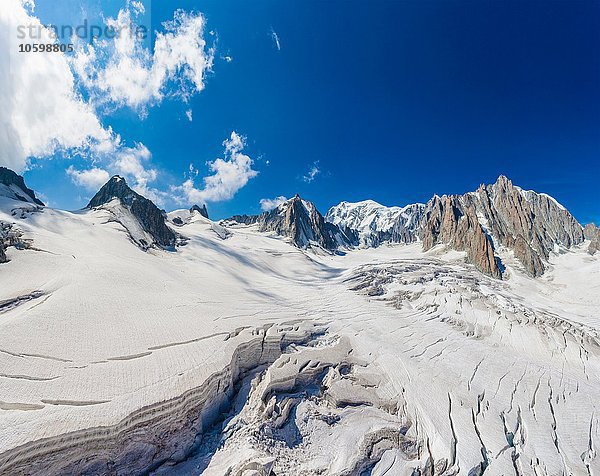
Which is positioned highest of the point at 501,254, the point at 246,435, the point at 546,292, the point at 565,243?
the point at 565,243

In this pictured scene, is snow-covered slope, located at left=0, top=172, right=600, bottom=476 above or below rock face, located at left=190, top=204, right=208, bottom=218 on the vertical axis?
below

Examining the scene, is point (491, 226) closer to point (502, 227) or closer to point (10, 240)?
point (502, 227)

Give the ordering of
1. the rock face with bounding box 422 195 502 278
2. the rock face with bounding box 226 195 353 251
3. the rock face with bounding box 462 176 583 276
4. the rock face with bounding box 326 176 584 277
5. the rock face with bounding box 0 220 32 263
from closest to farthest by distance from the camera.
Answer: the rock face with bounding box 0 220 32 263 < the rock face with bounding box 422 195 502 278 < the rock face with bounding box 326 176 584 277 < the rock face with bounding box 462 176 583 276 < the rock face with bounding box 226 195 353 251

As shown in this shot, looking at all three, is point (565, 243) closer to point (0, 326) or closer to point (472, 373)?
point (472, 373)

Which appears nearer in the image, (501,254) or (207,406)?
(207,406)

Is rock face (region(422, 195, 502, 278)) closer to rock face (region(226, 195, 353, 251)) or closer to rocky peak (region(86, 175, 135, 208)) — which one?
rock face (region(226, 195, 353, 251))

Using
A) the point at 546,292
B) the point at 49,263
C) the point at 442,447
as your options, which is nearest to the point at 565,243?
the point at 546,292

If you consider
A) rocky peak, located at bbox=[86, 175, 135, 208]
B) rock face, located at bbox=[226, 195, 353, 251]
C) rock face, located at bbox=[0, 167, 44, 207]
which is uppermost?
rock face, located at bbox=[226, 195, 353, 251]

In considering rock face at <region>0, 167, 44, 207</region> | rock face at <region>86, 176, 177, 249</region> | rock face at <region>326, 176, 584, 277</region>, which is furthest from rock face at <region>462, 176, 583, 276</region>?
rock face at <region>0, 167, 44, 207</region>
